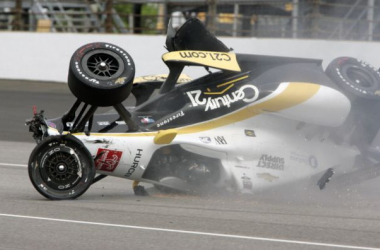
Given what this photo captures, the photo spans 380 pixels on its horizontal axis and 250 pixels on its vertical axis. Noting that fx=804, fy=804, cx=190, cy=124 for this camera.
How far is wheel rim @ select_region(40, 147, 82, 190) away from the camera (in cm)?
731

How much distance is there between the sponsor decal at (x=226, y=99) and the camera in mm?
7609

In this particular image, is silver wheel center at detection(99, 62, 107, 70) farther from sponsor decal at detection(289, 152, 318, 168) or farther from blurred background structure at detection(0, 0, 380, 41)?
blurred background structure at detection(0, 0, 380, 41)

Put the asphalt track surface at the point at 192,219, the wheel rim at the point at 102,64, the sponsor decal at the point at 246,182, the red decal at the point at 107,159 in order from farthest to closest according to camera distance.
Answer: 1. the sponsor decal at the point at 246,182
2. the red decal at the point at 107,159
3. the wheel rim at the point at 102,64
4. the asphalt track surface at the point at 192,219

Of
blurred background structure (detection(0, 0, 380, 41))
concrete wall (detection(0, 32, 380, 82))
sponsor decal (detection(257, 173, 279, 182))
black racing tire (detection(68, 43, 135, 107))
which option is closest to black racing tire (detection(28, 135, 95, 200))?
black racing tire (detection(68, 43, 135, 107))

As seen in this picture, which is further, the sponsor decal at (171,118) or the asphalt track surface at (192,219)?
the sponsor decal at (171,118)

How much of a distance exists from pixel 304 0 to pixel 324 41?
5.52ft

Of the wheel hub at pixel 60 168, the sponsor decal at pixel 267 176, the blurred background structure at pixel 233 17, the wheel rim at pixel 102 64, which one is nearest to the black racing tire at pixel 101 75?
the wheel rim at pixel 102 64

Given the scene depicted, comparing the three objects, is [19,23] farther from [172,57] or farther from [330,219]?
[330,219]

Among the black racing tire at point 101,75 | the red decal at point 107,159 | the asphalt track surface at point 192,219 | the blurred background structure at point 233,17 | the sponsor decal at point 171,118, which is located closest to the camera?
the asphalt track surface at point 192,219

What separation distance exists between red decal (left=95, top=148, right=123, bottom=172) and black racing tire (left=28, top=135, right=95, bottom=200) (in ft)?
0.46

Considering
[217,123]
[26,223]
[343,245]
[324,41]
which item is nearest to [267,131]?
[217,123]

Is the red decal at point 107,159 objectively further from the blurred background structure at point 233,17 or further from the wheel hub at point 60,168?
the blurred background structure at point 233,17

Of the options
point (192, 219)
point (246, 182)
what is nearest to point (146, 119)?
point (246, 182)

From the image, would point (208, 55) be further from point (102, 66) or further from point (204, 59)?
point (102, 66)
